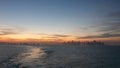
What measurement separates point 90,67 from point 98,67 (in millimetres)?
2043

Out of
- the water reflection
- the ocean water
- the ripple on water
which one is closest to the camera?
the ripple on water

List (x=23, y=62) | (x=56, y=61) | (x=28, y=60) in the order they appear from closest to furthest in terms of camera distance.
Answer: (x=23, y=62) < (x=56, y=61) < (x=28, y=60)

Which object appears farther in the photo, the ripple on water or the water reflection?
the water reflection

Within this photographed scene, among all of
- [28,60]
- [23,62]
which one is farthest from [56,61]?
[23,62]

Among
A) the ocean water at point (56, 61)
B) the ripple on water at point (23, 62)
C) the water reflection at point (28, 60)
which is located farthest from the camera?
the water reflection at point (28, 60)

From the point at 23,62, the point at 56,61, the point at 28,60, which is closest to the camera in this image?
the point at 23,62

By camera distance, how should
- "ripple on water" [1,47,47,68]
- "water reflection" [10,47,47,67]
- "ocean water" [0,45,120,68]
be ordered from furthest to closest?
1. "water reflection" [10,47,47,67]
2. "ocean water" [0,45,120,68]
3. "ripple on water" [1,47,47,68]

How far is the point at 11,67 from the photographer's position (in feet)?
125

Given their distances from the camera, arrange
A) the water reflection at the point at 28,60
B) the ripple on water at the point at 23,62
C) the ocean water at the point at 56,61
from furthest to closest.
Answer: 1. the water reflection at the point at 28,60
2. the ocean water at the point at 56,61
3. the ripple on water at the point at 23,62

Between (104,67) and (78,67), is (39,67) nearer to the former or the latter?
(78,67)

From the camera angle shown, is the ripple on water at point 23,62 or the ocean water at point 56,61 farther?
the ocean water at point 56,61

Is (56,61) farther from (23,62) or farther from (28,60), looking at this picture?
(23,62)

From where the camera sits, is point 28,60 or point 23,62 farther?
point 28,60

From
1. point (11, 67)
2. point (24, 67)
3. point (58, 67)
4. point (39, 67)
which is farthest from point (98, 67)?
point (11, 67)
